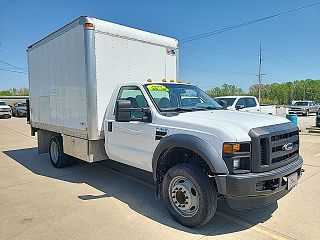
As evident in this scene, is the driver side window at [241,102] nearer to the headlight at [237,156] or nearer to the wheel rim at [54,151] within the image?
Answer: the wheel rim at [54,151]

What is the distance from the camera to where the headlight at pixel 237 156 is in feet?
10.7

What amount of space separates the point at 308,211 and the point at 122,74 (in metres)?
4.16

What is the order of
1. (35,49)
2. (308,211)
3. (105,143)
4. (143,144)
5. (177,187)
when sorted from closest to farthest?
(177,187), (308,211), (143,144), (105,143), (35,49)

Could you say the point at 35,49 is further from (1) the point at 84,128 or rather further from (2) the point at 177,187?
(2) the point at 177,187

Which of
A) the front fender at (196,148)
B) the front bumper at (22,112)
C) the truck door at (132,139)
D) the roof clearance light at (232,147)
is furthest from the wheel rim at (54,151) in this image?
the front bumper at (22,112)

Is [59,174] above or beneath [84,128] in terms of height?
beneath

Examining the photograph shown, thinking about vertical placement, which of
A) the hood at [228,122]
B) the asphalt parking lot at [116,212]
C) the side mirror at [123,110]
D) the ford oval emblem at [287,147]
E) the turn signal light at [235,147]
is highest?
the side mirror at [123,110]

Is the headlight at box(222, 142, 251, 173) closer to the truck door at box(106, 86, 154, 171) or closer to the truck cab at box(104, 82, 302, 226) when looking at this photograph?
the truck cab at box(104, 82, 302, 226)

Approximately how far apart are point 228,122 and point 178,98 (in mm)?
1417

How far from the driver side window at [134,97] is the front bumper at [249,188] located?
1880 millimetres

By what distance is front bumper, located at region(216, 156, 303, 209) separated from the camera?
3236 millimetres

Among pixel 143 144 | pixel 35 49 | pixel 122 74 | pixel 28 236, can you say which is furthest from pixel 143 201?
pixel 35 49

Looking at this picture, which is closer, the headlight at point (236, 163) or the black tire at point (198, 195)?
the headlight at point (236, 163)

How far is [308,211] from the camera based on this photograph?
419cm
